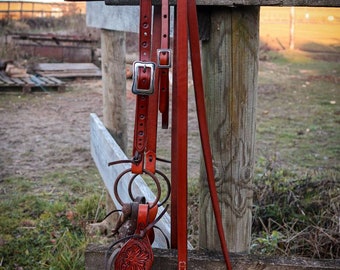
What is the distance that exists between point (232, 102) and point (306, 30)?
19286mm

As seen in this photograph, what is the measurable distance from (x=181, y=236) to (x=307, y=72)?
43.2 feet

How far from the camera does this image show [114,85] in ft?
13.2

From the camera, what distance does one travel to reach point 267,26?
71.9ft

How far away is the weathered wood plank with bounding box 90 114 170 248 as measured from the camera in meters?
2.50

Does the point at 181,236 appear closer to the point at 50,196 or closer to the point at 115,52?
the point at 115,52

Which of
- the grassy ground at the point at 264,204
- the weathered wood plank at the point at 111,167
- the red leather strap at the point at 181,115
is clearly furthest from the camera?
the grassy ground at the point at 264,204

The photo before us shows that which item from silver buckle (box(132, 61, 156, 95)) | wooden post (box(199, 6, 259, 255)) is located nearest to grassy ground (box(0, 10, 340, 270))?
wooden post (box(199, 6, 259, 255))

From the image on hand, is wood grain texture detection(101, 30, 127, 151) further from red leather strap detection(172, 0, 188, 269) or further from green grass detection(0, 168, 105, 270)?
red leather strap detection(172, 0, 188, 269)

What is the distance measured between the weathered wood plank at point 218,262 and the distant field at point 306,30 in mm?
15145

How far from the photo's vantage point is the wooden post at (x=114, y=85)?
3.99 meters

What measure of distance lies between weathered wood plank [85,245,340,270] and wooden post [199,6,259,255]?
251 mm

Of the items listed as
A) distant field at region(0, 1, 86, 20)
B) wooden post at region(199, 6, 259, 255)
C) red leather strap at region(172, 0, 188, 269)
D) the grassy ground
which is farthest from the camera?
distant field at region(0, 1, 86, 20)

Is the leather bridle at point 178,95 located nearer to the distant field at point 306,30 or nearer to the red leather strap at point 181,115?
the red leather strap at point 181,115

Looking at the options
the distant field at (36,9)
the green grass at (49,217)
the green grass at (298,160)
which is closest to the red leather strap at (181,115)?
the green grass at (298,160)
